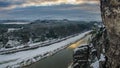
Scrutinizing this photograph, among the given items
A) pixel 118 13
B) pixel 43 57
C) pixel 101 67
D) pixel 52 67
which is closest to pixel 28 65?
pixel 52 67

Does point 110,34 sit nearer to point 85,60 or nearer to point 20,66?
point 85,60

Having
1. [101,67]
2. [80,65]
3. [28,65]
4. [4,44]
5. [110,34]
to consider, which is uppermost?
[110,34]

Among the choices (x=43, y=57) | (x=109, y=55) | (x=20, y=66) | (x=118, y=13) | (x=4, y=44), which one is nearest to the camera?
(x=118, y=13)

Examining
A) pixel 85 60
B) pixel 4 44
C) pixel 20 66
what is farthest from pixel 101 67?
pixel 4 44

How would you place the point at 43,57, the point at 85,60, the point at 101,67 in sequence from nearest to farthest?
1. the point at 101,67
2. the point at 85,60
3. the point at 43,57

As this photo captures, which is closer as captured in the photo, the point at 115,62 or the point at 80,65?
the point at 115,62

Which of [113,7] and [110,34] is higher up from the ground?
[113,7]
